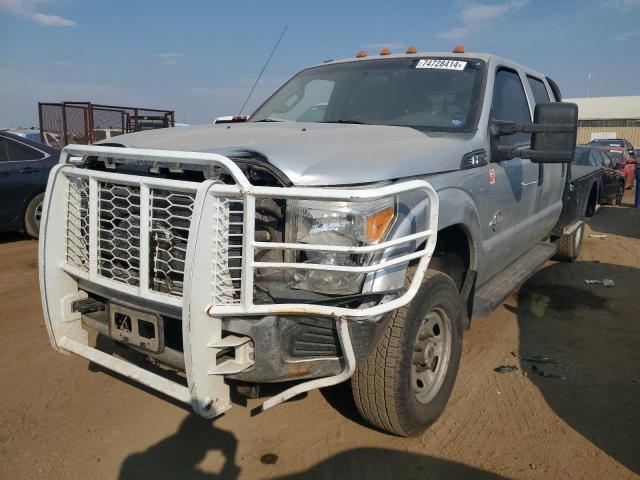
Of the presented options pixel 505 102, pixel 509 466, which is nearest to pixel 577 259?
pixel 505 102

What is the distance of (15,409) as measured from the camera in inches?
122

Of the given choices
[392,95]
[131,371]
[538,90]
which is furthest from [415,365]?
[538,90]

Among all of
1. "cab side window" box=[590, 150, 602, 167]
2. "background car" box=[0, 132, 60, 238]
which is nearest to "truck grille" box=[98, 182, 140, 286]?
"background car" box=[0, 132, 60, 238]

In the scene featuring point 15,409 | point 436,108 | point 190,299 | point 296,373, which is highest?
point 436,108

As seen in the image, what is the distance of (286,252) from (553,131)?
1.78 m

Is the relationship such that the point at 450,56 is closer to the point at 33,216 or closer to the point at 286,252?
the point at 286,252

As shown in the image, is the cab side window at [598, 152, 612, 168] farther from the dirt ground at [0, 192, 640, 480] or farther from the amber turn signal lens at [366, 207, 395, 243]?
the amber turn signal lens at [366, 207, 395, 243]

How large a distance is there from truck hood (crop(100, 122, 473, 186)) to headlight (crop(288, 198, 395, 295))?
4.9 inches

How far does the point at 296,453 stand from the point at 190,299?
115 cm

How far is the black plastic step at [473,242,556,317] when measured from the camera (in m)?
3.48

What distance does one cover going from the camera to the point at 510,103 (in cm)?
407

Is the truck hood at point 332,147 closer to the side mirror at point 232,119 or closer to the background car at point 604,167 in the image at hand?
the side mirror at point 232,119

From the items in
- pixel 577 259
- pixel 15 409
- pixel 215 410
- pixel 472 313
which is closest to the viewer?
pixel 215 410

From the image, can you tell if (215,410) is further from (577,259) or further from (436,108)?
(577,259)
